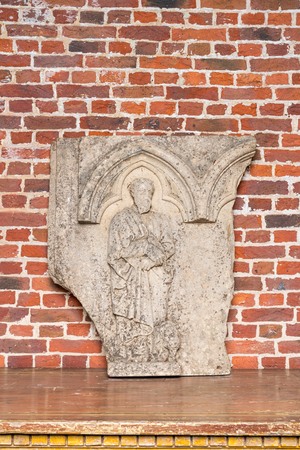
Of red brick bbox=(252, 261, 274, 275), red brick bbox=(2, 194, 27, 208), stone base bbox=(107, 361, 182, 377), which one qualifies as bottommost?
stone base bbox=(107, 361, 182, 377)

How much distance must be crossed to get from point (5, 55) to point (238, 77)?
49.7 inches

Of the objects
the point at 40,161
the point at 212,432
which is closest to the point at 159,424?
the point at 212,432

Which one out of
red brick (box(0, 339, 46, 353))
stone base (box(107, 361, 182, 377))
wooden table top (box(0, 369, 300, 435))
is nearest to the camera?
wooden table top (box(0, 369, 300, 435))

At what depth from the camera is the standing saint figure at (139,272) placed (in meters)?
4.21

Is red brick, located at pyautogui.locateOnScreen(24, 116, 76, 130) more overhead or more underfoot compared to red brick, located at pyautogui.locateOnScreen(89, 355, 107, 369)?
more overhead

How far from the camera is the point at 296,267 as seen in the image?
4.43 metres

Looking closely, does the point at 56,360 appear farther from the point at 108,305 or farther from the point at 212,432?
the point at 212,432

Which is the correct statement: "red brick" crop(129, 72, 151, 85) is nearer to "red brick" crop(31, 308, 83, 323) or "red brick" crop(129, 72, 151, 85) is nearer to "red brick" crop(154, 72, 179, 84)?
"red brick" crop(154, 72, 179, 84)

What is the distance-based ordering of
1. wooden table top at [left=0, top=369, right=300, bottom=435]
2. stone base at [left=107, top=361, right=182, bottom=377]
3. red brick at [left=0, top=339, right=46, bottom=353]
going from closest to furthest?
wooden table top at [left=0, top=369, right=300, bottom=435]
stone base at [left=107, top=361, right=182, bottom=377]
red brick at [left=0, top=339, right=46, bottom=353]

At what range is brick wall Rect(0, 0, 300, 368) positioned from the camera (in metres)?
4.40

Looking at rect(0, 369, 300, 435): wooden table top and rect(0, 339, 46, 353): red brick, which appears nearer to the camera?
rect(0, 369, 300, 435): wooden table top

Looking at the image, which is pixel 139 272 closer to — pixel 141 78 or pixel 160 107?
pixel 160 107

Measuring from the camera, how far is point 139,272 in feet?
13.9

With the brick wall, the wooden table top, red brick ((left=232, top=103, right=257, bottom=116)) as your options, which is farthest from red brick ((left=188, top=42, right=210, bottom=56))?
the wooden table top
